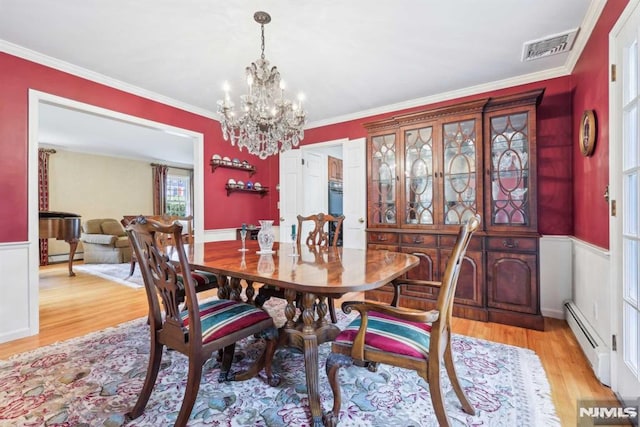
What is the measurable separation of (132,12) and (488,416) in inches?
130

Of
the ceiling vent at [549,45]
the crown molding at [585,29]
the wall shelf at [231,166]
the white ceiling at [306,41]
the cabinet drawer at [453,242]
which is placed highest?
the white ceiling at [306,41]

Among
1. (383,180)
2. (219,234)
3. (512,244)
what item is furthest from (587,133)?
(219,234)

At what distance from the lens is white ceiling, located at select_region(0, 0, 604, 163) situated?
6.70ft

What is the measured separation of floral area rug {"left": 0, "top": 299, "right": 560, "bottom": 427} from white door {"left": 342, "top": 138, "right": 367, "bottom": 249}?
6.92ft

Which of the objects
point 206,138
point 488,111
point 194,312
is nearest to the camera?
point 194,312

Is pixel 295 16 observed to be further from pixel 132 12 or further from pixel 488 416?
pixel 488 416

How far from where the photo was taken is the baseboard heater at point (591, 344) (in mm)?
A: 1778

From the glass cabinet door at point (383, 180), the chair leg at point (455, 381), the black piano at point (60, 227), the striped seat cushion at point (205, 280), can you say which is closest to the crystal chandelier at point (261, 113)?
the striped seat cushion at point (205, 280)

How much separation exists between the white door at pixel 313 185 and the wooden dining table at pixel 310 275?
261cm

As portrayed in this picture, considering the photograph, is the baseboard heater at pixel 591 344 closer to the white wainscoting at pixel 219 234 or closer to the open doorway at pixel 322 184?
the open doorway at pixel 322 184

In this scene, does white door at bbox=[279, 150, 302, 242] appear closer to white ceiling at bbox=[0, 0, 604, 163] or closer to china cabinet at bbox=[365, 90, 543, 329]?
white ceiling at bbox=[0, 0, 604, 163]

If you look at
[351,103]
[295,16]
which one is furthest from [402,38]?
[351,103]

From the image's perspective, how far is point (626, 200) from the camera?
5.30 feet

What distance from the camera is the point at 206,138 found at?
420 cm
